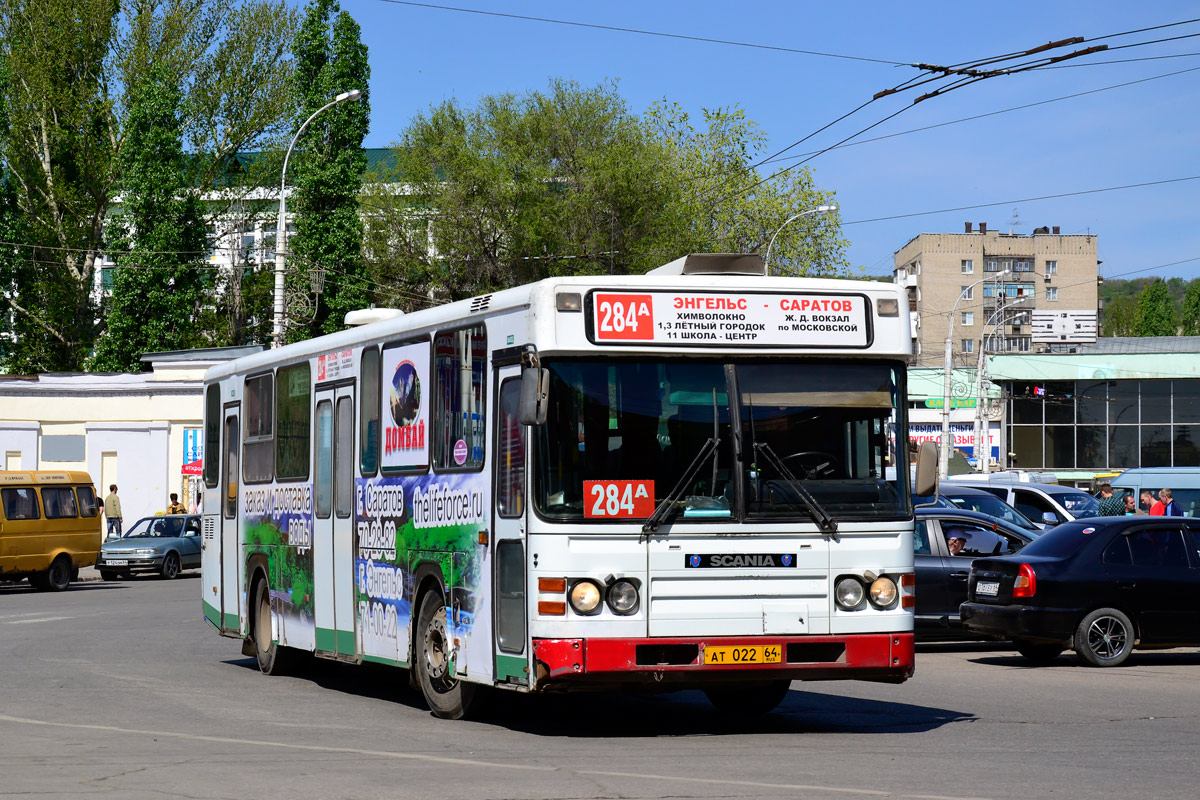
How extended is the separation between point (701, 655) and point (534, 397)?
1889 millimetres

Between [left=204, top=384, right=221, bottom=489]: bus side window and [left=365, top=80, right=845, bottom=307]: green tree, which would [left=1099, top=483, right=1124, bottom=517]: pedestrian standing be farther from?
[left=365, top=80, right=845, bottom=307]: green tree

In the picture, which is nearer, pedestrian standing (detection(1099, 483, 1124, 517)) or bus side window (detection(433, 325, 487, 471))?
bus side window (detection(433, 325, 487, 471))

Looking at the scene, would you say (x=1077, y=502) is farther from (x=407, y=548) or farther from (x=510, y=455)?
(x=510, y=455)

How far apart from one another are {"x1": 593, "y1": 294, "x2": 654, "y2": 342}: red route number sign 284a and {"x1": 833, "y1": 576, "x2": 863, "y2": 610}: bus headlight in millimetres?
1958

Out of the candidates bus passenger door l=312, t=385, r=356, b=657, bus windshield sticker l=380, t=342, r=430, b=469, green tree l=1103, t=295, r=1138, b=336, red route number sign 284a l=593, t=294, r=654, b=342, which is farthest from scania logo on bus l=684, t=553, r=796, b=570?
green tree l=1103, t=295, r=1138, b=336

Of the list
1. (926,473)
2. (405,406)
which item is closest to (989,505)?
(405,406)

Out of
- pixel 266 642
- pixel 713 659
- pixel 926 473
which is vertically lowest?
pixel 266 642

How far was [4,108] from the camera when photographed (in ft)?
196

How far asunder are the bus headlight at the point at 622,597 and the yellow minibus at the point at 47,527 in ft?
79.4

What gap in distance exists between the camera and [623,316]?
1025 cm

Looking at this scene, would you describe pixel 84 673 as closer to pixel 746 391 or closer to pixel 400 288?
pixel 746 391

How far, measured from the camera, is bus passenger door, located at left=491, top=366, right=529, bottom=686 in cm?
1017

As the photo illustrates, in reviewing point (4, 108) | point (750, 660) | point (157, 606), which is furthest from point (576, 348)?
point (4, 108)

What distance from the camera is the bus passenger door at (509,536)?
33.4 feet
